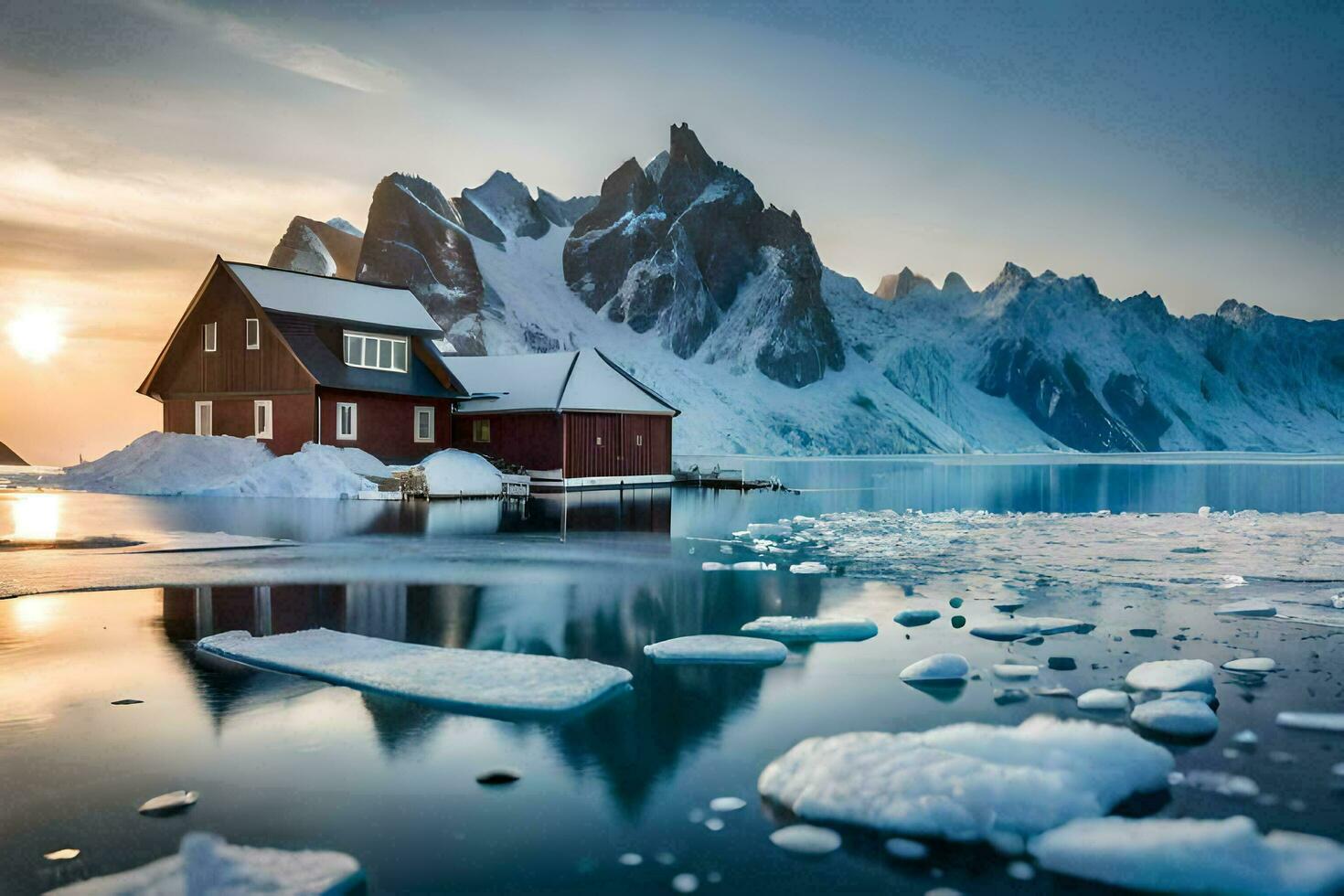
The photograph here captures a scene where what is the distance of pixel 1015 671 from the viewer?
9.16 meters

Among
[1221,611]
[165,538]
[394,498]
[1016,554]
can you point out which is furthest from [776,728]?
[394,498]

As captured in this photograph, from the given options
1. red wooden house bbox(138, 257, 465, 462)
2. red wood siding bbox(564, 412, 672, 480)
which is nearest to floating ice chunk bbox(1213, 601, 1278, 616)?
red wood siding bbox(564, 412, 672, 480)

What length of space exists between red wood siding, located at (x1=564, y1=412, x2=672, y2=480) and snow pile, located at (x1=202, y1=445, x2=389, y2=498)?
9.22 metres

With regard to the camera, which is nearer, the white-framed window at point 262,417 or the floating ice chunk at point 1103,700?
the floating ice chunk at point 1103,700

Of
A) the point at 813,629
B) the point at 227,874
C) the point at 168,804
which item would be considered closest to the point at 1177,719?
the point at 813,629

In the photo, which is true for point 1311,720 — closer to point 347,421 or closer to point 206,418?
point 347,421

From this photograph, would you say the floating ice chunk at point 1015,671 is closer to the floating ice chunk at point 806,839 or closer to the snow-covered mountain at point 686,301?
the floating ice chunk at point 806,839

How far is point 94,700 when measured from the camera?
7.83 metres

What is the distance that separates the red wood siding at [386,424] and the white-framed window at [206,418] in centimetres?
611

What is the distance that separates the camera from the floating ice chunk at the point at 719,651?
960 centimetres

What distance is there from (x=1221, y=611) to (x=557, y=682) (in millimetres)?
8932

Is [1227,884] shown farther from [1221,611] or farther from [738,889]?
[1221,611]

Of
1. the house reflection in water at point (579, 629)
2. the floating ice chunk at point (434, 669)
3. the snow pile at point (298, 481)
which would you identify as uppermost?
the snow pile at point (298, 481)

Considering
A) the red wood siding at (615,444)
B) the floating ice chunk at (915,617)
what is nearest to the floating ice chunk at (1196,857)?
the floating ice chunk at (915,617)
